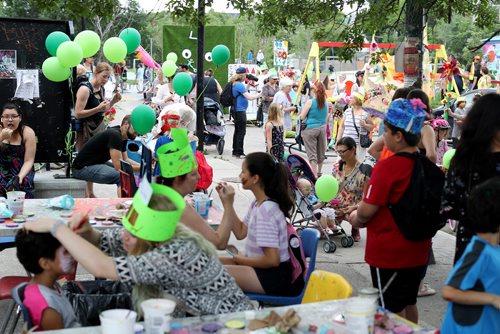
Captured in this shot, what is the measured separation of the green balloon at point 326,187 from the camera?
7539 millimetres

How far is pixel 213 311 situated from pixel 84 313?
0.72 meters

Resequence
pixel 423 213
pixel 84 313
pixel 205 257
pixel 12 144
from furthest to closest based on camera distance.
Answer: pixel 12 144 < pixel 423 213 < pixel 84 313 < pixel 205 257

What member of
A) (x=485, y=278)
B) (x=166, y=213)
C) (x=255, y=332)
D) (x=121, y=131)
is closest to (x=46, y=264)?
(x=166, y=213)

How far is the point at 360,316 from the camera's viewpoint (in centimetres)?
295

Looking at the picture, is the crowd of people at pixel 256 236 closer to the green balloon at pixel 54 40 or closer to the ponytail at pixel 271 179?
the ponytail at pixel 271 179

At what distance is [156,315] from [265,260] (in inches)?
69.5

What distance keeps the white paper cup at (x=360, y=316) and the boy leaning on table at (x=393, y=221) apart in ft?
4.74

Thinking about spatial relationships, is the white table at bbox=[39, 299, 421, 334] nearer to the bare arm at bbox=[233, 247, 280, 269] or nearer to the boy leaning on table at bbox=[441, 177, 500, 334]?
the boy leaning on table at bbox=[441, 177, 500, 334]

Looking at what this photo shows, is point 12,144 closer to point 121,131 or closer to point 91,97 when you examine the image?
point 121,131

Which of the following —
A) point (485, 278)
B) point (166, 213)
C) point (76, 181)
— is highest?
point (166, 213)

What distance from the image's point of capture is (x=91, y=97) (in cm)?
1027

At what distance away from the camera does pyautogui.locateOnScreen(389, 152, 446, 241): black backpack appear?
4426 mm

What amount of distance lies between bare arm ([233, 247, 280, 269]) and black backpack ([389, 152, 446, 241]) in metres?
0.77

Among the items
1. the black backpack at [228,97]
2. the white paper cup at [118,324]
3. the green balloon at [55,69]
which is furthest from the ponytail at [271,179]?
the black backpack at [228,97]
